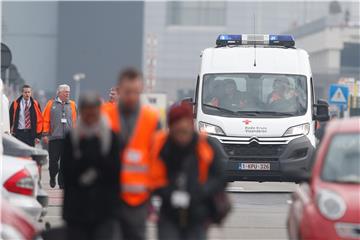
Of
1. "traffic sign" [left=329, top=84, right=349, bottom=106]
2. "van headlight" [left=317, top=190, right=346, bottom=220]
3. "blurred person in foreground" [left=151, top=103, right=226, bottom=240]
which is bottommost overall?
"traffic sign" [left=329, top=84, right=349, bottom=106]

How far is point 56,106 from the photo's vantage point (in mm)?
21156

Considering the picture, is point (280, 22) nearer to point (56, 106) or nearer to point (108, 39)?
point (108, 39)

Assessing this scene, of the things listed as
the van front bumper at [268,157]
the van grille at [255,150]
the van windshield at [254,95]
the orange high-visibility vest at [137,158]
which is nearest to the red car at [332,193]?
the orange high-visibility vest at [137,158]

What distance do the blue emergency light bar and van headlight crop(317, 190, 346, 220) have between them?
12.4 metres

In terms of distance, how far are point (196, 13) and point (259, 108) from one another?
12936cm

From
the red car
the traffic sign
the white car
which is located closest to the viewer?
the red car

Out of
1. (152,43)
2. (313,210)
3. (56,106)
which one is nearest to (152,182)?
(313,210)

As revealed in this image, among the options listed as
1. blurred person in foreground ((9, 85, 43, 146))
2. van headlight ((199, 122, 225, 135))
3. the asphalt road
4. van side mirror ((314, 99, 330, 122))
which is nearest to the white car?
the asphalt road

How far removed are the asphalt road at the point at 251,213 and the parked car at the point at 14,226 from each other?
9.49 ft

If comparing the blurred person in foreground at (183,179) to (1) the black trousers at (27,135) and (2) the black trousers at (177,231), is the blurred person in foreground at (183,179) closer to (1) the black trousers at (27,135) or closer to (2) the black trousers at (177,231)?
(2) the black trousers at (177,231)

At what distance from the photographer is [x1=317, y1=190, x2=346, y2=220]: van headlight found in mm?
10570

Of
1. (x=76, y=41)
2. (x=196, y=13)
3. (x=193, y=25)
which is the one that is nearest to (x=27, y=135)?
(x=76, y=41)

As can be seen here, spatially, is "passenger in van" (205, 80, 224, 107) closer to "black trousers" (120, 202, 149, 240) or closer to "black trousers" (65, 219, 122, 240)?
"black trousers" (120, 202, 149, 240)

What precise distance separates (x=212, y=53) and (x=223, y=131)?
5.91ft
